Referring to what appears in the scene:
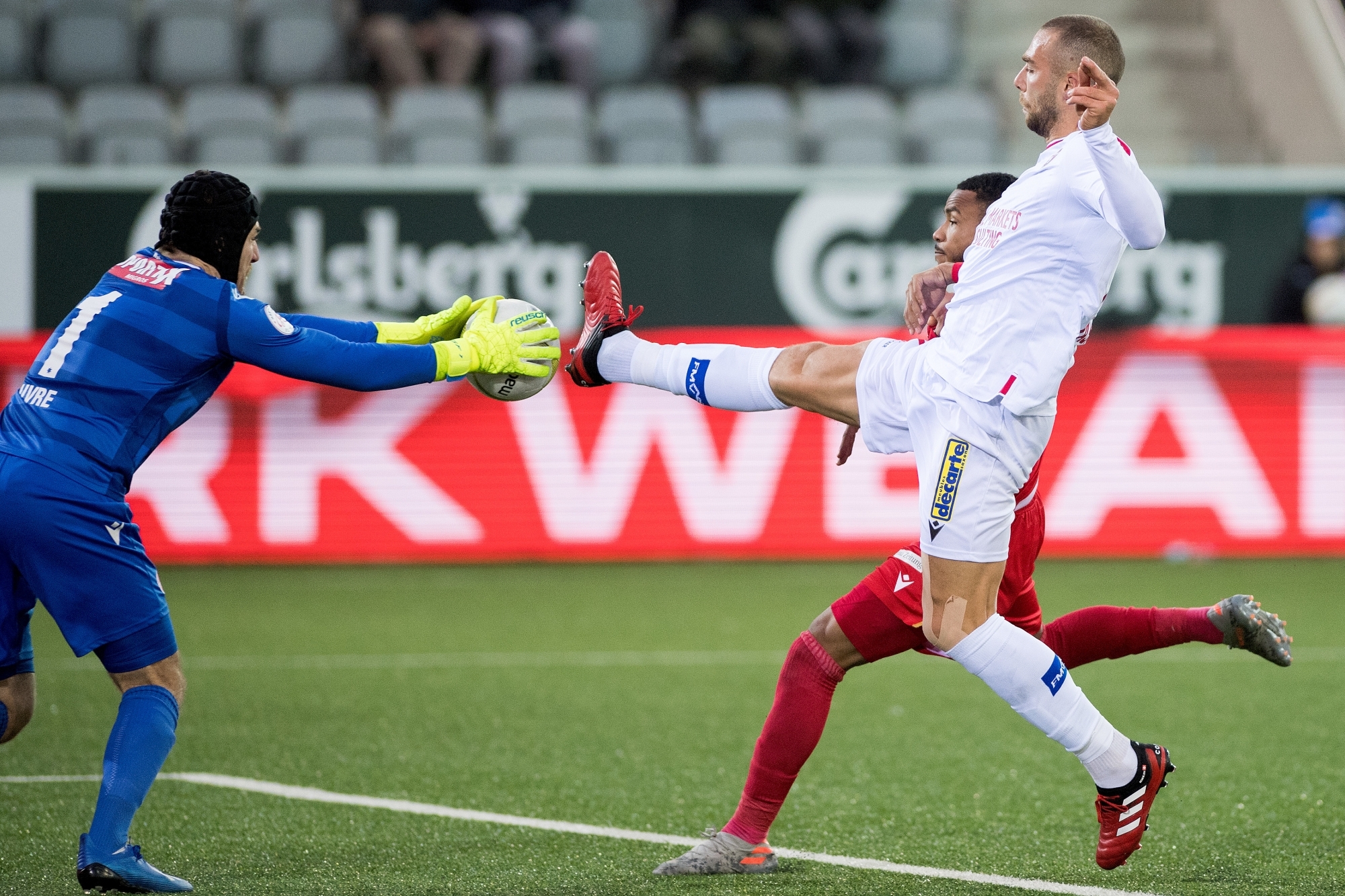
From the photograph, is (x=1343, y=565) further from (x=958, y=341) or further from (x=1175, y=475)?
(x=958, y=341)

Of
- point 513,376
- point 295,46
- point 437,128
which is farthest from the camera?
point 295,46

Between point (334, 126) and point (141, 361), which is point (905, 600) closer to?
point (141, 361)

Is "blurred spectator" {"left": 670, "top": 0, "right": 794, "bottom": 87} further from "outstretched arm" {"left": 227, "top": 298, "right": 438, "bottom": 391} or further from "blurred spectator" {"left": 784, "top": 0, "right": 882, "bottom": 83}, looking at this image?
"outstretched arm" {"left": 227, "top": 298, "right": 438, "bottom": 391}

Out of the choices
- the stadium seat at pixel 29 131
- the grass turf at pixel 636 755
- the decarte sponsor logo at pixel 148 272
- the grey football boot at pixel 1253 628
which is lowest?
the grass turf at pixel 636 755

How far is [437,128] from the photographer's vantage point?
42.5 feet

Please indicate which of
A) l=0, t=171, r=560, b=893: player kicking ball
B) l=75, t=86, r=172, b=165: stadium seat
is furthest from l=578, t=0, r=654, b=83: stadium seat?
l=0, t=171, r=560, b=893: player kicking ball

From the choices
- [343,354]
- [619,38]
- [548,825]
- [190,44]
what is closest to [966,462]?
[343,354]

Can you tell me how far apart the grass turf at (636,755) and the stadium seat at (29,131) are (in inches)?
191

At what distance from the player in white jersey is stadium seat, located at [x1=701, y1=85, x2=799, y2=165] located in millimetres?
9511

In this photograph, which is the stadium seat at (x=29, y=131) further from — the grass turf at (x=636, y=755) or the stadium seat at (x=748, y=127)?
the stadium seat at (x=748, y=127)

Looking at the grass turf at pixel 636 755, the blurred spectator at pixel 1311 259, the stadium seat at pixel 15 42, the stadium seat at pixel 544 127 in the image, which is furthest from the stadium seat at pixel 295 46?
the blurred spectator at pixel 1311 259

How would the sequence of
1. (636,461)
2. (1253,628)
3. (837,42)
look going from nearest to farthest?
(1253,628) → (636,461) → (837,42)

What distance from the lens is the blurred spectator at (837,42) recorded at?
14.6m

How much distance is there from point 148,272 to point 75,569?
0.75m
